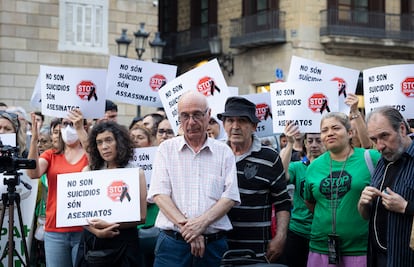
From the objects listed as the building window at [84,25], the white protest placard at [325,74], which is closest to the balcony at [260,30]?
the building window at [84,25]

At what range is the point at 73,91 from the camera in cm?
812

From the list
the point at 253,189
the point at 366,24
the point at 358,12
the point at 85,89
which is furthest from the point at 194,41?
the point at 253,189

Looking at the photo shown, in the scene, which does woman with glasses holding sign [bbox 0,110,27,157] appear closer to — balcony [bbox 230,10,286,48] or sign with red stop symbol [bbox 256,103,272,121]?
sign with red stop symbol [bbox 256,103,272,121]

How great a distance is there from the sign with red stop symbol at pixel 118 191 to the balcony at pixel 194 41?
22827 mm

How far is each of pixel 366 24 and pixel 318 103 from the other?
19469 millimetres

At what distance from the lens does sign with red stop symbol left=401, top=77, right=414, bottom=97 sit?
7195 millimetres

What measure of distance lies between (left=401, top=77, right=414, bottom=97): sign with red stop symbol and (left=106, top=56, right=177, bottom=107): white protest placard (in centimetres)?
290

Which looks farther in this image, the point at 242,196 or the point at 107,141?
the point at 107,141

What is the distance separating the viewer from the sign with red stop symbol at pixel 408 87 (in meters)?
7.20

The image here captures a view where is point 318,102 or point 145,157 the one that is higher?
point 318,102

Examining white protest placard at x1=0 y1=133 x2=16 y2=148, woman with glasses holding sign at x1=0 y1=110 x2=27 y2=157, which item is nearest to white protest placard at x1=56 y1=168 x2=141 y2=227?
white protest placard at x1=0 y1=133 x2=16 y2=148

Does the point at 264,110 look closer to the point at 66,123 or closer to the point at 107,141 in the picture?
the point at 66,123

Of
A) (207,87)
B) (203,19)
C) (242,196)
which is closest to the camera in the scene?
(242,196)

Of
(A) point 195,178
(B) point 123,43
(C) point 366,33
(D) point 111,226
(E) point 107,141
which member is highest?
(C) point 366,33
